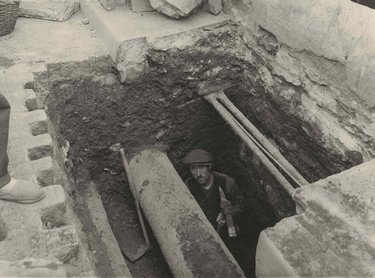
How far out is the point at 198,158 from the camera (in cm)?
478

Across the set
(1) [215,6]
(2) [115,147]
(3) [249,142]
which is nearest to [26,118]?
(2) [115,147]

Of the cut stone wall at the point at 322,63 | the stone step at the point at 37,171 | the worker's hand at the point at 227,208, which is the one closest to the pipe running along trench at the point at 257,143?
the cut stone wall at the point at 322,63

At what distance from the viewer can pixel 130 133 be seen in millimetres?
4660

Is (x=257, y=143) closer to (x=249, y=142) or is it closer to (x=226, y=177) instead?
(x=249, y=142)

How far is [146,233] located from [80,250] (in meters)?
2.07

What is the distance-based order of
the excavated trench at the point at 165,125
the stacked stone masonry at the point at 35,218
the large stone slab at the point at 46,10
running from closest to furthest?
the stacked stone masonry at the point at 35,218 < the excavated trench at the point at 165,125 < the large stone slab at the point at 46,10

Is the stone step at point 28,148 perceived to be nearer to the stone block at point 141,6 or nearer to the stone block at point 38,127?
the stone block at point 38,127

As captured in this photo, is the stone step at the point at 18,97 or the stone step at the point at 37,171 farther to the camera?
the stone step at the point at 18,97

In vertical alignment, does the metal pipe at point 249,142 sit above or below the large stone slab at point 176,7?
below

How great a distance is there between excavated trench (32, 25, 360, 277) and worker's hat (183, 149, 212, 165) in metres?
0.29

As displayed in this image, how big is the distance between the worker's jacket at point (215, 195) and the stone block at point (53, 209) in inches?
101

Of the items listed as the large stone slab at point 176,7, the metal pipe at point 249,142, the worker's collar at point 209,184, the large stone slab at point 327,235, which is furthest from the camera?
the worker's collar at point 209,184

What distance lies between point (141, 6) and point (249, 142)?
189 cm

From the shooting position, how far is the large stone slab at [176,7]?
4289mm
